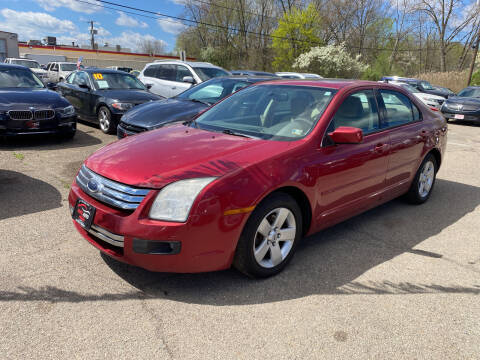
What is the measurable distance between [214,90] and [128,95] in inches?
107

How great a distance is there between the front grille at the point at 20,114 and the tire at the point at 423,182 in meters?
6.41

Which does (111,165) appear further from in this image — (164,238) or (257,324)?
(257,324)

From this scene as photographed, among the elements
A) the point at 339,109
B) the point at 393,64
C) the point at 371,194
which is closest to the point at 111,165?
the point at 339,109

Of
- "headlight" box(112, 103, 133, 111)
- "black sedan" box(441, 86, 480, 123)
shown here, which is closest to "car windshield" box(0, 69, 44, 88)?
"headlight" box(112, 103, 133, 111)

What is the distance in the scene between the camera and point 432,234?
14.0 feet

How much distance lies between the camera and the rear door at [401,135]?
4.25 metres

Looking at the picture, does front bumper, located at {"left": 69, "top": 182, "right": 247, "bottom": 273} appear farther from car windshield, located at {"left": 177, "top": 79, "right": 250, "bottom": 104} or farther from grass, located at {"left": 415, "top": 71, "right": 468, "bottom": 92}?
grass, located at {"left": 415, "top": 71, "right": 468, "bottom": 92}

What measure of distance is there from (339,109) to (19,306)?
9.91 ft

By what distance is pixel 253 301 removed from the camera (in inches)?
111

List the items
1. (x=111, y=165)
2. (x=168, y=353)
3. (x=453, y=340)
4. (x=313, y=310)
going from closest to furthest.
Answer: (x=168, y=353), (x=453, y=340), (x=313, y=310), (x=111, y=165)

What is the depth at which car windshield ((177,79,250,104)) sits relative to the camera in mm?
7180

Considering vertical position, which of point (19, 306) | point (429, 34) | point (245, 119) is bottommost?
point (19, 306)

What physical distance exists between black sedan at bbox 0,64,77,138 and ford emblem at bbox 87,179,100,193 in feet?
16.1

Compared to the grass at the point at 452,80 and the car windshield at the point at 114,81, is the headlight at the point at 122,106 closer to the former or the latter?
the car windshield at the point at 114,81
